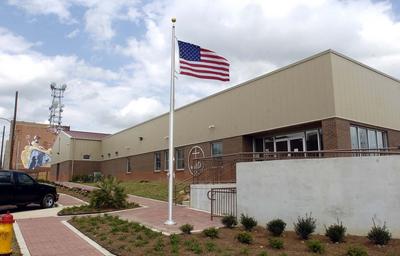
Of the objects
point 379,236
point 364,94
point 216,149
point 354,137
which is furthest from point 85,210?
point 364,94

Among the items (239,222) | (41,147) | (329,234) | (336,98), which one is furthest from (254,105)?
(41,147)

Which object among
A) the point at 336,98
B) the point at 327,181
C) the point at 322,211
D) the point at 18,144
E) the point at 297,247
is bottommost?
the point at 297,247

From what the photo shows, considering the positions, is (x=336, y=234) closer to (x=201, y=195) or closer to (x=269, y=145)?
(x=201, y=195)

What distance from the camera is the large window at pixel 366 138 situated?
65.3 ft

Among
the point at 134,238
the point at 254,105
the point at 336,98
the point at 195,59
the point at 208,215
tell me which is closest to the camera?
the point at 134,238

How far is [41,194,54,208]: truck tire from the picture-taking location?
19391 mm

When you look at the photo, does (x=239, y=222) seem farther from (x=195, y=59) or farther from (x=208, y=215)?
(x=195, y=59)

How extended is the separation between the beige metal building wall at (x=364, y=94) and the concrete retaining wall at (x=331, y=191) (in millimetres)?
6856

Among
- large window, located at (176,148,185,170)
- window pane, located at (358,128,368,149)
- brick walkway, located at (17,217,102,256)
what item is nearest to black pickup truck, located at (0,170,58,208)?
brick walkway, located at (17,217,102,256)

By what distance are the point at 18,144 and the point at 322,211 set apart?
293 ft

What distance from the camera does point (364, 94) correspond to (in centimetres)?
2028

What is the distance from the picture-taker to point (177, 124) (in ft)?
105

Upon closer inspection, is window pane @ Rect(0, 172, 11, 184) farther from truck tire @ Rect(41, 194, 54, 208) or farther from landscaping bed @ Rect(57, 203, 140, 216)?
landscaping bed @ Rect(57, 203, 140, 216)

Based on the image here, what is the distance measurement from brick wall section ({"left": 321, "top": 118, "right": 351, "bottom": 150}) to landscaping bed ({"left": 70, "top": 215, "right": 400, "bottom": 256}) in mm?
7371
